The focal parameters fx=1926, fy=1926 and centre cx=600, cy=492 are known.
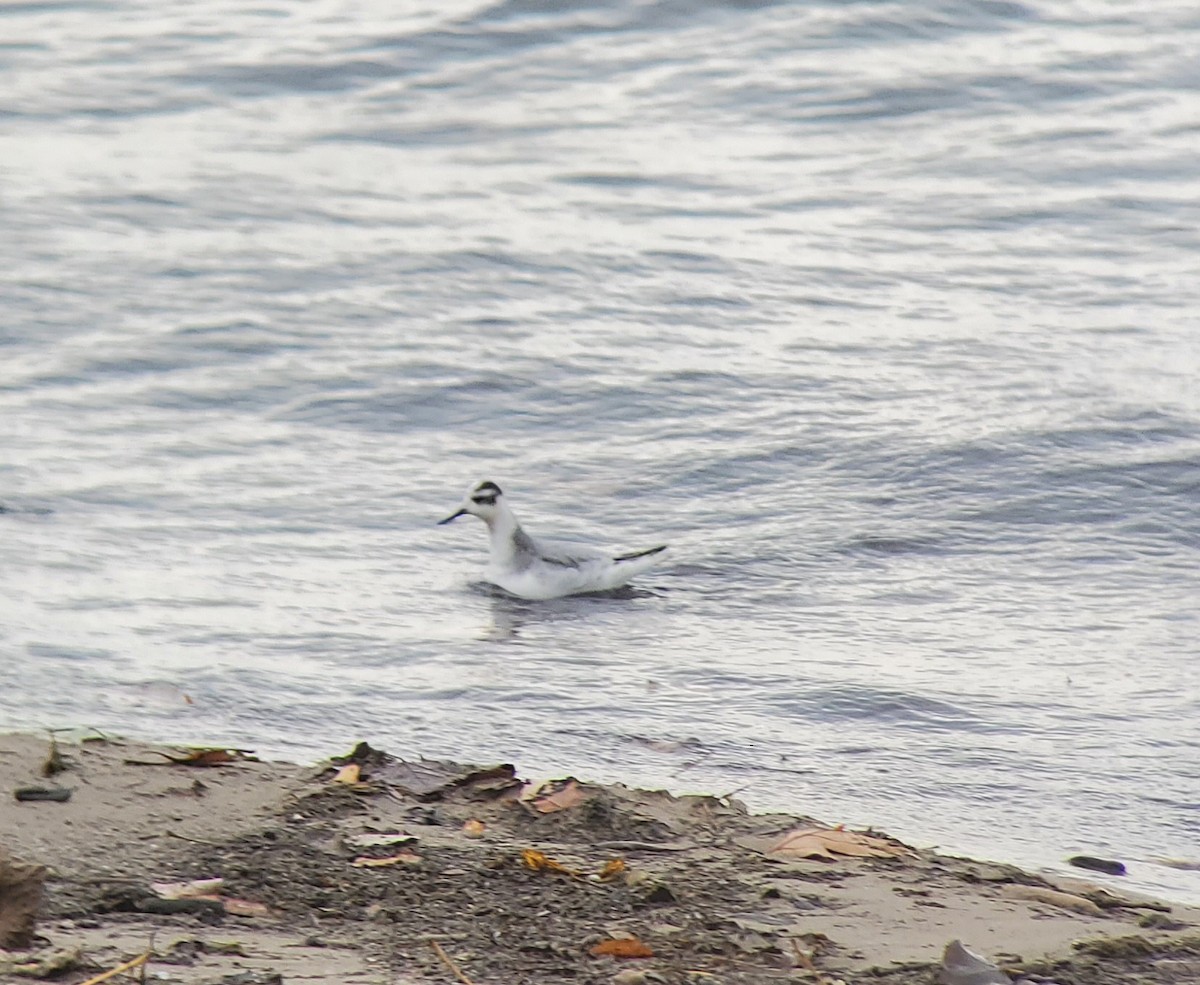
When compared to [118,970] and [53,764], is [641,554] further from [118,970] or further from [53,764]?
[118,970]

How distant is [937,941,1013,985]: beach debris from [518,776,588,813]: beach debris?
1207 millimetres

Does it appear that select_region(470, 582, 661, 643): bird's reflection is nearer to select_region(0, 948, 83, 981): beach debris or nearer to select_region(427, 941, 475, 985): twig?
select_region(427, 941, 475, 985): twig

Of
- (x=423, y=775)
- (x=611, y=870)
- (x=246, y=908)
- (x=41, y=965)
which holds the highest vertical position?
(x=41, y=965)

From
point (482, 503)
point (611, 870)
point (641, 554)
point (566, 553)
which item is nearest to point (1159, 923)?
point (611, 870)

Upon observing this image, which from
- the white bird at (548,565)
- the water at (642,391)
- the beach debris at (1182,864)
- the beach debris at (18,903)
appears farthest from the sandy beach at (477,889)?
the white bird at (548,565)

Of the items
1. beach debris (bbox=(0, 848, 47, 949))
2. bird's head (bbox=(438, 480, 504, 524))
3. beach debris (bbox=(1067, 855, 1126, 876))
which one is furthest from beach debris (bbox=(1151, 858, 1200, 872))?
bird's head (bbox=(438, 480, 504, 524))

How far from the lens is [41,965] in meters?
3.01

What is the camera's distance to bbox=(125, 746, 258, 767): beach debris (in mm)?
4613

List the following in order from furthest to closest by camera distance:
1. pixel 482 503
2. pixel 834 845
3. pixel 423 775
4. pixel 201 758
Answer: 1. pixel 482 503
2. pixel 423 775
3. pixel 201 758
4. pixel 834 845

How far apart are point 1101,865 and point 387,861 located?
185 centimetres

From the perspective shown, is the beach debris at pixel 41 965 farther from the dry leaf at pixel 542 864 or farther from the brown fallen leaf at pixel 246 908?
the dry leaf at pixel 542 864

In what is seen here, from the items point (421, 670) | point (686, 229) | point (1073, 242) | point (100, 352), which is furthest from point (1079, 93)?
point (421, 670)

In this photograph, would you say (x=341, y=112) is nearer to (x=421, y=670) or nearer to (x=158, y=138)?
(x=158, y=138)

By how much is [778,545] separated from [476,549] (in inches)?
50.0
